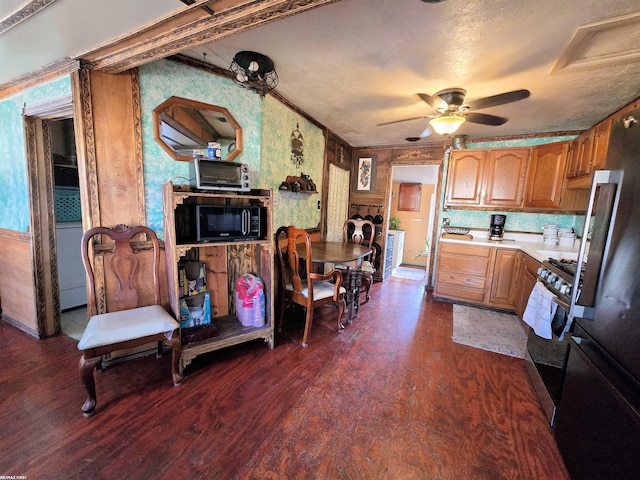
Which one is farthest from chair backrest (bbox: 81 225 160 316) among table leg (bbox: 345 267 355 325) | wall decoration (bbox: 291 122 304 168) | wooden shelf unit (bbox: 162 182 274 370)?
table leg (bbox: 345 267 355 325)

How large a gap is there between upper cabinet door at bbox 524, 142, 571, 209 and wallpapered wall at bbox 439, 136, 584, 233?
365 millimetres

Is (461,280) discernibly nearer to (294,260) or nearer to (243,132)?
(294,260)

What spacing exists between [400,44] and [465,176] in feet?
8.49

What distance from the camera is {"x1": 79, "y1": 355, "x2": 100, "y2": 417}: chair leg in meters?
1.52

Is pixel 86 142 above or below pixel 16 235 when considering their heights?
above

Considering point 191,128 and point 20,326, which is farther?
point 20,326

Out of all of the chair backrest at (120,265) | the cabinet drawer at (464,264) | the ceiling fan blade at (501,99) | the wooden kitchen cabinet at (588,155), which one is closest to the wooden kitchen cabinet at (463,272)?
the cabinet drawer at (464,264)

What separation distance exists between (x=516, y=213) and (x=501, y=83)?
228 cm

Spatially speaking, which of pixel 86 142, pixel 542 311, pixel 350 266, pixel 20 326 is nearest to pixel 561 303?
pixel 542 311

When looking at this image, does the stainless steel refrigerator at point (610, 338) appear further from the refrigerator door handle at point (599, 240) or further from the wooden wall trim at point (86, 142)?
the wooden wall trim at point (86, 142)

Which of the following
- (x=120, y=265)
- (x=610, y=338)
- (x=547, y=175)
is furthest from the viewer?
(x=547, y=175)

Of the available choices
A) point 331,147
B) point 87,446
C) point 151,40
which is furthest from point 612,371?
point 331,147

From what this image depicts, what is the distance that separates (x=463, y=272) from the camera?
3604 millimetres

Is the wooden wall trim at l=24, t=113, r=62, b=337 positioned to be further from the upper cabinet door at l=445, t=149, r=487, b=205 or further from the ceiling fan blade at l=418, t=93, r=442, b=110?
the upper cabinet door at l=445, t=149, r=487, b=205
